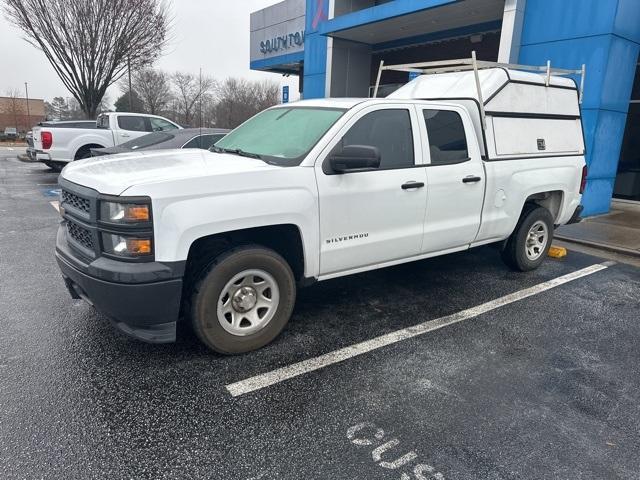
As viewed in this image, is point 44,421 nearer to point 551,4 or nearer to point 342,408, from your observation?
point 342,408

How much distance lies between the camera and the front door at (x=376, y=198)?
3.80 metres

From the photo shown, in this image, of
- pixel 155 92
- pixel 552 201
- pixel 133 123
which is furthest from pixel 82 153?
pixel 155 92

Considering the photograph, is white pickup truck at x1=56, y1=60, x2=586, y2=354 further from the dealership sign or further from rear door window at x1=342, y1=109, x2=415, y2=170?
the dealership sign

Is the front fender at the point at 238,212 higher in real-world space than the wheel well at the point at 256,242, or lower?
higher

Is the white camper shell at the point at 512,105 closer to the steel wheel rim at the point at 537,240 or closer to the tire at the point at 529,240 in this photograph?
the tire at the point at 529,240

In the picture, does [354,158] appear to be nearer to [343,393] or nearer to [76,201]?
[343,393]

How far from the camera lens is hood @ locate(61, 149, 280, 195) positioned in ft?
10.3

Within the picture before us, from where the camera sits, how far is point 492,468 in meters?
2.52

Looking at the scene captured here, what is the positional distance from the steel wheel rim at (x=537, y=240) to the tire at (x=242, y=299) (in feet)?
11.6

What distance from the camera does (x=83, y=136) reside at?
42.6ft

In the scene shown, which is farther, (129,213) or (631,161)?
(631,161)

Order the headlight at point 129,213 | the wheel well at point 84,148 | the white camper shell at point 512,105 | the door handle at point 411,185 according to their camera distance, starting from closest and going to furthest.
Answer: the headlight at point 129,213
the door handle at point 411,185
the white camper shell at point 512,105
the wheel well at point 84,148

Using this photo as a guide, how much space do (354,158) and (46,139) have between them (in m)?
12.0

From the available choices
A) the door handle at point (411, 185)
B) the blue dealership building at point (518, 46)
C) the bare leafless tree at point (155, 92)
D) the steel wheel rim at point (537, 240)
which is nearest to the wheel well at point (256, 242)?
the door handle at point (411, 185)
